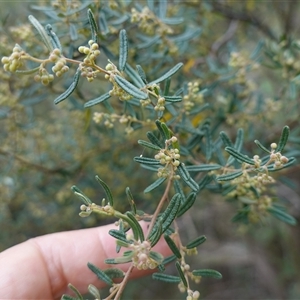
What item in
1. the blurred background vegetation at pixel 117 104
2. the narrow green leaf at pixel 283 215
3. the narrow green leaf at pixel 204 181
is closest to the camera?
the narrow green leaf at pixel 204 181

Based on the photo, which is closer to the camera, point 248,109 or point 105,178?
point 248,109

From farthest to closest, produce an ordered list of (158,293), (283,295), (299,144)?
(158,293) < (283,295) < (299,144)

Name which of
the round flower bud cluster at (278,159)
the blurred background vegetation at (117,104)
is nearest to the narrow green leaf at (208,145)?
the blurred background vegetation at (117,104)

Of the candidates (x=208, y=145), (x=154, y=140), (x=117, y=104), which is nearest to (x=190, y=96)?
(x=208, y=145)

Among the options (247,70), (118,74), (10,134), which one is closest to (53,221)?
(10,134)

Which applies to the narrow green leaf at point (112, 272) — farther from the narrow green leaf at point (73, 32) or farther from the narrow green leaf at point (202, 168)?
the narrow green leaf at point (73, 32)

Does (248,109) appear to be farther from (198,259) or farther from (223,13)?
(198,259)

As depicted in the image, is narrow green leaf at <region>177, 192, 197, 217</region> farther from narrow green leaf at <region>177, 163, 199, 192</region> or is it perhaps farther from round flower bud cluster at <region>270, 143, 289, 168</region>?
round flower bud cluster at <region>270, 143, 289, 168</region>
